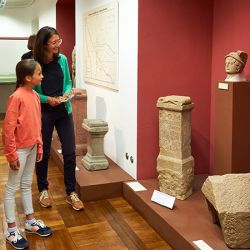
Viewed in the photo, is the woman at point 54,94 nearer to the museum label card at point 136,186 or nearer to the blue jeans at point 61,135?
the blue jeans at point 61,135

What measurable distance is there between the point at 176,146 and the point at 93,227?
2.91 feet

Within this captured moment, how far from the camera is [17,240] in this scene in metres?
2.56

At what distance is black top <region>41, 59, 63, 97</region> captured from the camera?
298 centimetres

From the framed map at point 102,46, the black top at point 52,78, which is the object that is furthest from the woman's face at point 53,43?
the framed map at point 102,46

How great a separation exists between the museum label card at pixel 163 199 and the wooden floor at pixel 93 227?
199 millimetres

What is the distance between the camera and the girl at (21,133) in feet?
7.76

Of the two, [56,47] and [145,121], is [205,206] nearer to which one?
[145,121]

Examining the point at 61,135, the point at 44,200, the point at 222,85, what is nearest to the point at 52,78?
the point at 61,135

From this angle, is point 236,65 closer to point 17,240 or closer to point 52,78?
point 52,78

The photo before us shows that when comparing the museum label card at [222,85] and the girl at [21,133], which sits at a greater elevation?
the museum label card at [222,85]

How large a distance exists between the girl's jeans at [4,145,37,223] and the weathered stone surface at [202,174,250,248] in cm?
120

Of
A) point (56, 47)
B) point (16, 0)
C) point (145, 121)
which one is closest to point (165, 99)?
point (145, 121)

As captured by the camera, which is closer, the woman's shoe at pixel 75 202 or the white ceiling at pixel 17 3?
the woman's shoe at pixel 75 202

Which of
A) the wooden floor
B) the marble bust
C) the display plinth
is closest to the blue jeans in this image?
the wooden floor
